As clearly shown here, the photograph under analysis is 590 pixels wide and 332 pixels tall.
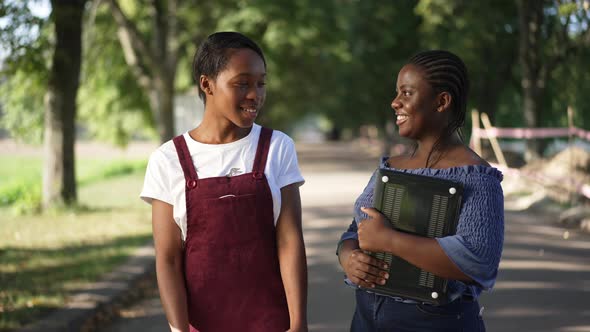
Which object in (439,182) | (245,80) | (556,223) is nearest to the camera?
(439,182)

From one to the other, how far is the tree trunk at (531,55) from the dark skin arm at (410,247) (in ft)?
65.9

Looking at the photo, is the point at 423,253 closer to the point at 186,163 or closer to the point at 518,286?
the point at 186,163

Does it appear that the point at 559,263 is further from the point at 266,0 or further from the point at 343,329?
the point at 266,0

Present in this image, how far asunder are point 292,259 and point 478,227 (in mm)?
624

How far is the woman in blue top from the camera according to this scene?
2.29 meters

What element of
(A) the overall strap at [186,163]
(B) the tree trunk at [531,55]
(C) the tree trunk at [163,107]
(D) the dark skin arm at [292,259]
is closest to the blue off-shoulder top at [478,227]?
(D) the dark skin arm at [292,259]

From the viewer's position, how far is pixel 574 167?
48.7 feet

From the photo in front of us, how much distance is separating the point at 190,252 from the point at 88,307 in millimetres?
4106

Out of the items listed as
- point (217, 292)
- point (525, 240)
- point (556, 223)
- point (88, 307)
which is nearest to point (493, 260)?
point (217, 292)

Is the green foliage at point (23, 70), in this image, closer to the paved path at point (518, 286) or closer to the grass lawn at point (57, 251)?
the grass lawn at point (57, 251)

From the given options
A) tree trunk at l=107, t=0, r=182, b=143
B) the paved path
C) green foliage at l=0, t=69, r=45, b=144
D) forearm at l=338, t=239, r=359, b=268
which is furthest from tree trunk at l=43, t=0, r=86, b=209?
forearm at l=338, t=239, r=359, b=268

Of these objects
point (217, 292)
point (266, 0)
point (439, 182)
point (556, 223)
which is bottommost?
point (556, 223)

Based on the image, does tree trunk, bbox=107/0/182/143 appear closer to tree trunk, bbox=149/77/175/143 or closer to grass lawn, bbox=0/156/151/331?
tree trunk, bbox=149/77/175/143

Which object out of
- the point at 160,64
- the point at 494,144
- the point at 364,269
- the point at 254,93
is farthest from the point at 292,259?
the point at 494,144
